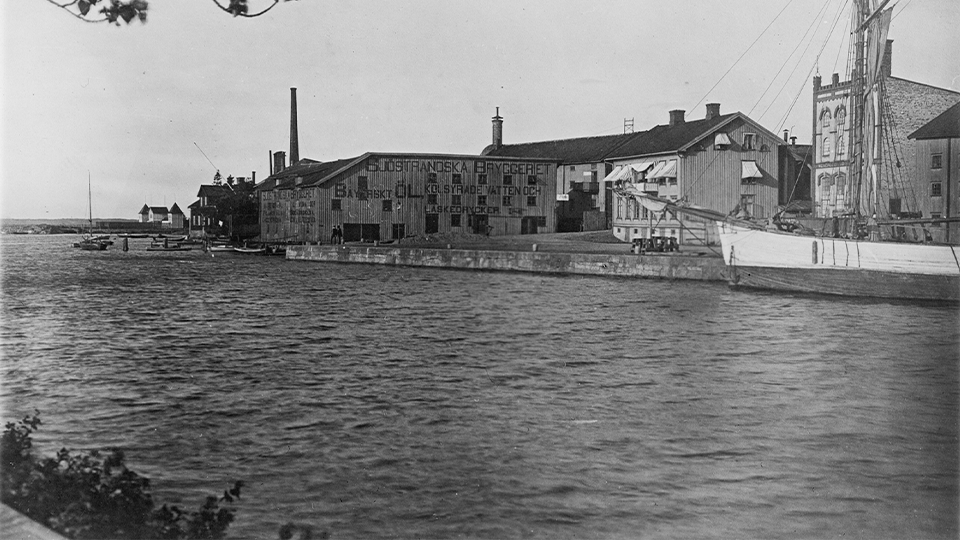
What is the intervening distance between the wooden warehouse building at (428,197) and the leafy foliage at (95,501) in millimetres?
55773

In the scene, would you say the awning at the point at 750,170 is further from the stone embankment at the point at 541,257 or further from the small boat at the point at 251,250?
the small boat at the point at 251,250

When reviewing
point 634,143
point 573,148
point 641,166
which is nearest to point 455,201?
point 573,148

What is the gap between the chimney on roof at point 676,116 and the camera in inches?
2494

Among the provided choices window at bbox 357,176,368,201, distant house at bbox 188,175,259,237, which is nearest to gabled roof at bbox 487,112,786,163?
window at bbox 357,176,368,201

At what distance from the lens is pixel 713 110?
59062 millimetres

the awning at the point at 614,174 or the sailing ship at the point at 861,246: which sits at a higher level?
the awning at the point at 614,174

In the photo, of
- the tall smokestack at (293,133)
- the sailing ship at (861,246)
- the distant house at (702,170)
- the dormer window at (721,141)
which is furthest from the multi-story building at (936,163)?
the tall smokestack at (293,133)

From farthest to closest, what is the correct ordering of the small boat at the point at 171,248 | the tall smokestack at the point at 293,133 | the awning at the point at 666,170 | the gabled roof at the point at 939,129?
the tall smokestack at the point at 293,133 → the small boat at the point at 171,248 → the awning at the point at 666,170 → the gabled roof at the point at 939,129

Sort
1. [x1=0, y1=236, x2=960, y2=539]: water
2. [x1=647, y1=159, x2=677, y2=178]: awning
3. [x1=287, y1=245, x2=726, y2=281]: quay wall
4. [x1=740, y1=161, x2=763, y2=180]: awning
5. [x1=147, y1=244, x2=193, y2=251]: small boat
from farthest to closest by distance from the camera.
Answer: [x1=147, y1=244, x2=193, y2=251]: small boat, [x1=647, y1=159, x2=677, y2=178]: awning, [x1=740, y1=161, x2=763, y2=180]: awning, [x1=287, y1=245, x2=726, y2=281]: quay wall, [x1=0, y1=236, x2=960, y2=539]: water

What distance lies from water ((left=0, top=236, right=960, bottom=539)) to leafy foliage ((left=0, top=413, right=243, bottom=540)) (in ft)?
0.97

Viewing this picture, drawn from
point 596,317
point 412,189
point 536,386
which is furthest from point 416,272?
point 536,386

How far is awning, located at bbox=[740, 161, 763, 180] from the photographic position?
54906 mm

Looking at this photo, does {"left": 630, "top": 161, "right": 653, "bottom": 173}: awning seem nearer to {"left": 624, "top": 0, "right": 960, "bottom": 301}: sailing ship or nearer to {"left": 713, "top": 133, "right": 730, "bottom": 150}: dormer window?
{"left": 713, "top": 133, "right": 730, "bottom": 150}: dormer window

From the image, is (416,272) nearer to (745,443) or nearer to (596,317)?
→ (596,317)
